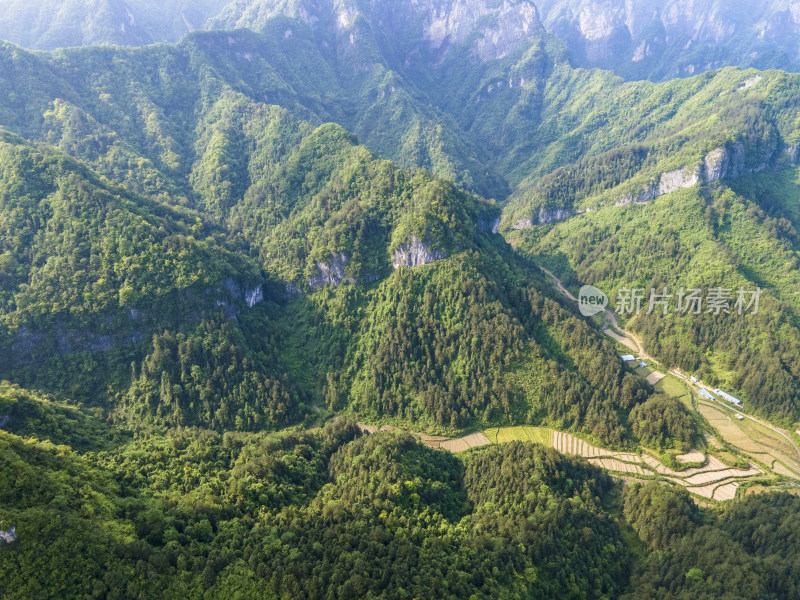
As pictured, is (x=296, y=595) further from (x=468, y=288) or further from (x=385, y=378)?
(x=468, y=288)

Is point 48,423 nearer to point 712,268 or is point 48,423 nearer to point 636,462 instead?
point 636,462

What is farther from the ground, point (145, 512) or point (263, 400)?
point (263, 400)

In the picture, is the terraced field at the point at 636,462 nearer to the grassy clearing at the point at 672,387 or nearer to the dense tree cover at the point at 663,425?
the dense tree cover at the point at 663,425

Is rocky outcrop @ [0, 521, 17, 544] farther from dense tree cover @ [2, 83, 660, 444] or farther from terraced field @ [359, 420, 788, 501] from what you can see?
terraced field @ [359, 420, 788, 501]

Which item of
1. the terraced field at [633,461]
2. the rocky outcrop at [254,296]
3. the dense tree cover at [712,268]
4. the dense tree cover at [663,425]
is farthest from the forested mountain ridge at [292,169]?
the rocky outcrop at [254,296]

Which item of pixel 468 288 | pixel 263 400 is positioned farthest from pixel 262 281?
pixel 468 288

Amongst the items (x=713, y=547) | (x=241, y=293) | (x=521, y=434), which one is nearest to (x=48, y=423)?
(x=241, y=293)
